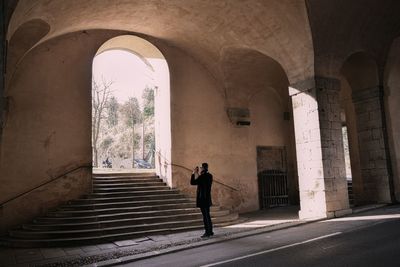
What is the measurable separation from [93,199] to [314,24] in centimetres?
772

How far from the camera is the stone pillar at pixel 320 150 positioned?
8.93m

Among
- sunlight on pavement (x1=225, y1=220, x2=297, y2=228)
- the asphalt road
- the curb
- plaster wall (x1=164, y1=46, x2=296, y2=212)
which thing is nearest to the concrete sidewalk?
the curb

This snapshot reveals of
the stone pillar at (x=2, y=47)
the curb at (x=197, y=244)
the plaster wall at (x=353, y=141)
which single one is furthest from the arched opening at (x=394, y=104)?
the stone pillar at (x=2, y=47)

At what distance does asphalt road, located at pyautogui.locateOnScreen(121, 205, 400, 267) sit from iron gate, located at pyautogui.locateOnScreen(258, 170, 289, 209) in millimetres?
5361

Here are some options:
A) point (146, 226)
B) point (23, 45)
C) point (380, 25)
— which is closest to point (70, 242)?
point (146, 226)

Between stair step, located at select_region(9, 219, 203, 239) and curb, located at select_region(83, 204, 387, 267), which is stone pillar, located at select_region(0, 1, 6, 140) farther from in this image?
stair step, located at select_region(9, 219, 203, 239)

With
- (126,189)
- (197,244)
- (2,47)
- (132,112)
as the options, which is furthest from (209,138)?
(132,112)

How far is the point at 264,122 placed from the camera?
1379 cm

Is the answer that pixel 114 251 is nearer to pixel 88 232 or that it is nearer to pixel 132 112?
pixel 88 232

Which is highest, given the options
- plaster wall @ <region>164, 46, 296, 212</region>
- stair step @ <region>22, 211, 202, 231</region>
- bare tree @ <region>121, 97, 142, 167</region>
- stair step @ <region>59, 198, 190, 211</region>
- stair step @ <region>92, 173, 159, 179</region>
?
bare tree @ <region>121, 97, 142, 167</region>

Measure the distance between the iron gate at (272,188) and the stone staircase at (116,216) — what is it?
323 cm

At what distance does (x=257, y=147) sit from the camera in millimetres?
13391

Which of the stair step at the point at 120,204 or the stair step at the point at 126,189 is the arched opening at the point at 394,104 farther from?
the stair step at the point at 126,189

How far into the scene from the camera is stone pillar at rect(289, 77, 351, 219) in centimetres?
893
